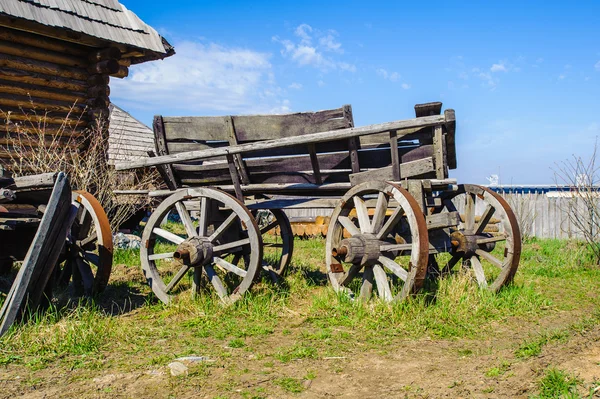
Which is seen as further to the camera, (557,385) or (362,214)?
(362,214)

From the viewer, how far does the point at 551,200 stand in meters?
14.8

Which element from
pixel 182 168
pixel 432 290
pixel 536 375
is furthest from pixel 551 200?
pixel 536 375

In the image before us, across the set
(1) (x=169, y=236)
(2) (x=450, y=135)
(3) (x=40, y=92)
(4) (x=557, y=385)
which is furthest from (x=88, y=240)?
(3) (x=40, y=92)

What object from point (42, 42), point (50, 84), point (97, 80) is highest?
point (42, 42)

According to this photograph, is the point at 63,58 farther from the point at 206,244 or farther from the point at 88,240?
the point at 206,244

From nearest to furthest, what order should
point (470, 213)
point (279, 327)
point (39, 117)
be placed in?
point (279, 327), point (470, 213), point (39, 117)

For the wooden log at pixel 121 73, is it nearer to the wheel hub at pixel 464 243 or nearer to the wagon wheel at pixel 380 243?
the wagon wheel at pixel 380 243

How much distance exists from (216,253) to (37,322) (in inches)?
65.2

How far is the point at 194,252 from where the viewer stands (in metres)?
5.13

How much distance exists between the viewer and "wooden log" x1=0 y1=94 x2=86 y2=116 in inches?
359

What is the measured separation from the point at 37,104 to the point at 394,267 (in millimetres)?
7363

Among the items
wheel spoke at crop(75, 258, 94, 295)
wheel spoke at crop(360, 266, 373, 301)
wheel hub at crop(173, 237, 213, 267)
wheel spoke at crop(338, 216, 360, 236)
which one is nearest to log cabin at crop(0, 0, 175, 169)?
wheel spoke at crop(75, 258, 94, 295)

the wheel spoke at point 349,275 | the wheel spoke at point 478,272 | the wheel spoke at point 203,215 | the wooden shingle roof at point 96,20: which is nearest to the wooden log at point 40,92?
the wooden shingle roof at point 96,20

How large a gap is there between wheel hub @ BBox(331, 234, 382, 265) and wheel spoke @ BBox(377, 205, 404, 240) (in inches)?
3.2
